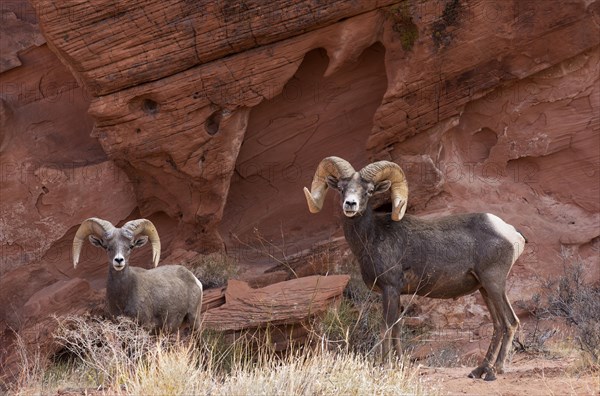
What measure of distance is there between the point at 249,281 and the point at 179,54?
373cm

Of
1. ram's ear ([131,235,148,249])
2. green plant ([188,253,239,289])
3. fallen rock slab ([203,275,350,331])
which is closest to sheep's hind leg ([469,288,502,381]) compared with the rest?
fallen rock slab ([203,275,350,331])

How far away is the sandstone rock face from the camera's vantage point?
44.5 feet

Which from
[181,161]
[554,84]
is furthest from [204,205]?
[554,84]

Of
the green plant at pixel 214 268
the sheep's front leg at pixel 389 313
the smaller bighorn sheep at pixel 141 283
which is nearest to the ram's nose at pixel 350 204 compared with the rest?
the sheep's front leg at pixel 389 313

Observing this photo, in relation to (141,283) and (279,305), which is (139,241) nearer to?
(141,283)

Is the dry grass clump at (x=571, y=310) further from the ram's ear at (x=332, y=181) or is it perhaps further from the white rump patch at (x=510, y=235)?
the ram's ear at (x=332, y=181)

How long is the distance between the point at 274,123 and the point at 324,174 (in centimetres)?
463

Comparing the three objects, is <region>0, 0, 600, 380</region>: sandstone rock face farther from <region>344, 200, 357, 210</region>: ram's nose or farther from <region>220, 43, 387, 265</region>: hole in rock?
<region>344, 200, 357, 210</region>: ram's nose

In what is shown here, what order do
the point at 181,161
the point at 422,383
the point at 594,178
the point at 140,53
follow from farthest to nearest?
the point at 594,178
the point at 181,161
the point at 140,53
the point at 422,383

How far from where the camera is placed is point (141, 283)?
12016 mm

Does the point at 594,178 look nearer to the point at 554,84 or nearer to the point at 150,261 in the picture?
the point at 554,84

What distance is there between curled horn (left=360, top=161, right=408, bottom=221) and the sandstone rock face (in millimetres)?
3505

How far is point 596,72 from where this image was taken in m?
Answer: 15.2

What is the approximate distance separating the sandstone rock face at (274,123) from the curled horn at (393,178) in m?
3.50
